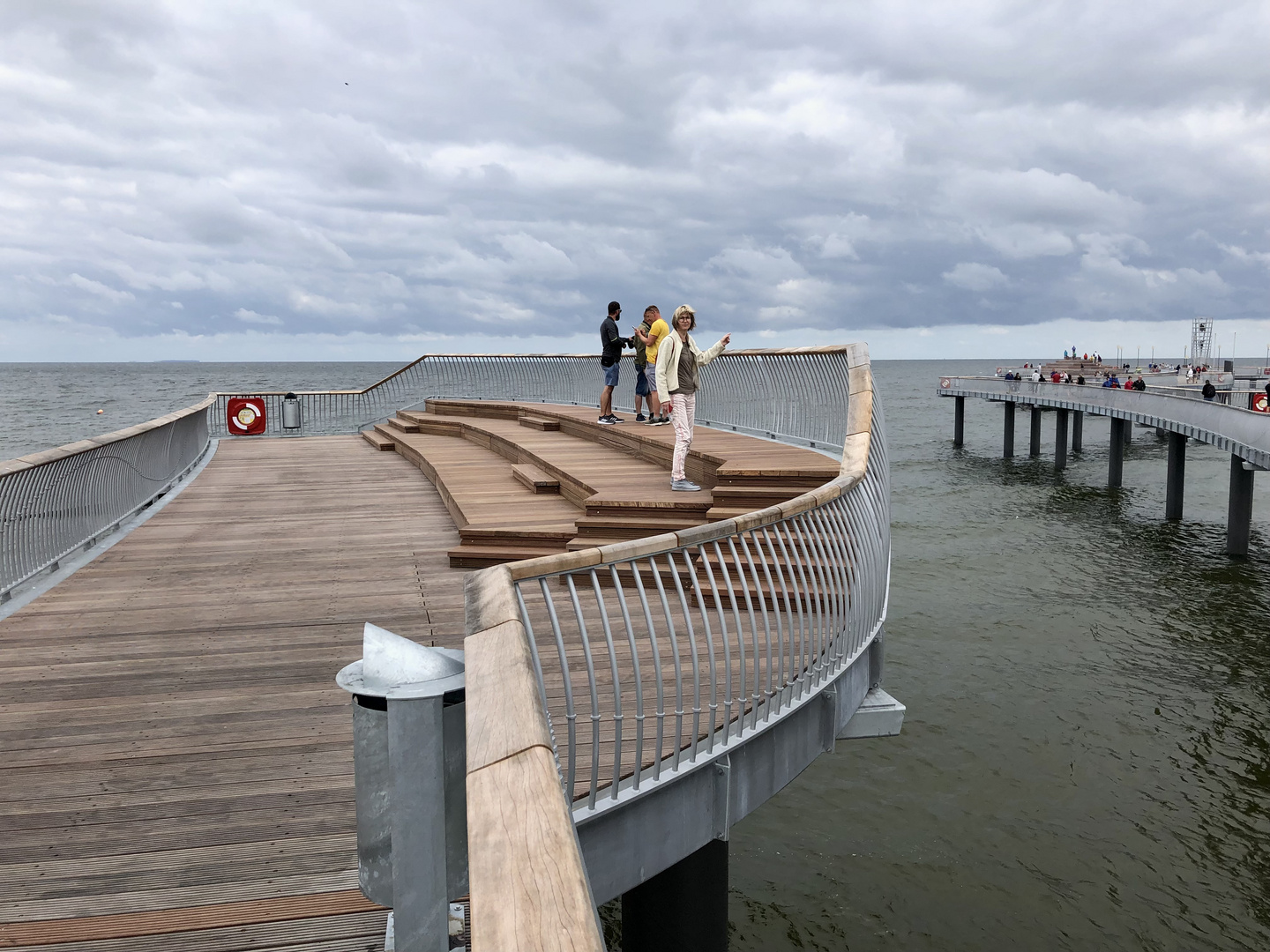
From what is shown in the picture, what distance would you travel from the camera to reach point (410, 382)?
25.8m

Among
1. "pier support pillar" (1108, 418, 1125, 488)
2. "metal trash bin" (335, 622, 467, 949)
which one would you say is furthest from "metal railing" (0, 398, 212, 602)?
"pier support pillar" (1108, 418, 1125, 488)

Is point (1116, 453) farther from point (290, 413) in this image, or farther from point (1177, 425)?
point (290, 413)

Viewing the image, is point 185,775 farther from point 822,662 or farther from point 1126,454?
point 1126,454

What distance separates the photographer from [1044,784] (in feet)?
39.9

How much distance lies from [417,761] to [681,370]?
8138 millimetres

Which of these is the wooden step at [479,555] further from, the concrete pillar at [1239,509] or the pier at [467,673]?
the concrete pillar at [1239,509]

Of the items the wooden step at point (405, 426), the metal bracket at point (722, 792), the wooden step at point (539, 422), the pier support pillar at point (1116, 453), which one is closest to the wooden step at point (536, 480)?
the wooden step at point (539, 422)

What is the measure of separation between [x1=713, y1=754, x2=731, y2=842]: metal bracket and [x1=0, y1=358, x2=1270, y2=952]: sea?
17.1 ft

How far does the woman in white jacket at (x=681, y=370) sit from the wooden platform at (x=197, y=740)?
272 cm

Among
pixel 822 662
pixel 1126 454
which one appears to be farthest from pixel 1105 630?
pixel 1126 454

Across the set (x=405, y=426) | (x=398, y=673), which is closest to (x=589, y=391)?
(x=405, y=426)

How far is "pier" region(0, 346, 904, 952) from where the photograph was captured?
9.22 ft

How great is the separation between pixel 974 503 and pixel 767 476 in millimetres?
29112

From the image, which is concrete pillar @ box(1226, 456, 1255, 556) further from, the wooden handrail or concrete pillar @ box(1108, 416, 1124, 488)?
the wooden handrail
